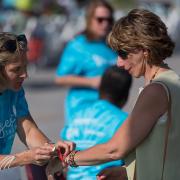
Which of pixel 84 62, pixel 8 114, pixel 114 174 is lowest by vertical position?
pixel 84 62

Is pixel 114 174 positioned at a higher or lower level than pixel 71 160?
lower

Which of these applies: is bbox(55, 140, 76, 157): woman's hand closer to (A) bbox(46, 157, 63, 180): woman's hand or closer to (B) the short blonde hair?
(A) bbox(46, 157, 63, 180): woman's hand

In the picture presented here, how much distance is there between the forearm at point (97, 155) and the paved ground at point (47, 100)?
5.84 metres

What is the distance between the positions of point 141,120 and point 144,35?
385mm

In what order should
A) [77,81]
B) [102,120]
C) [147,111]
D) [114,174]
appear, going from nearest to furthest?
[147,111]
[114,174]
[102,120]
[77,81]

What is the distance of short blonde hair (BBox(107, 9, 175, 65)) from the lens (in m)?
3.35

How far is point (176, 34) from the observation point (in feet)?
75.3

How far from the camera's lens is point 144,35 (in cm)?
334

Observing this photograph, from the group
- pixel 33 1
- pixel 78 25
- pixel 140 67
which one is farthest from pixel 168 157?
pixel 78 25

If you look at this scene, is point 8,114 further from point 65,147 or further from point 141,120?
point 141,120

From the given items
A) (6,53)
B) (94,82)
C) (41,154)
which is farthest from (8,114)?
(94,82)

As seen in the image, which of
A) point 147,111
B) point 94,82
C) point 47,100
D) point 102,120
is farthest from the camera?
point 47,100

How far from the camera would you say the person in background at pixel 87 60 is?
6.52 metres

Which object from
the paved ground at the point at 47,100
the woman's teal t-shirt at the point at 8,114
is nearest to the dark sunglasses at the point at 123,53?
the woman's teal t-shirt at the point at 8,114
